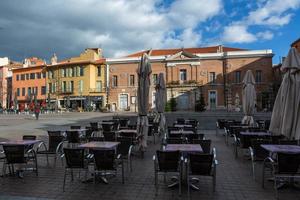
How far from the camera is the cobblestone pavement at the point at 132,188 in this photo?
514cm

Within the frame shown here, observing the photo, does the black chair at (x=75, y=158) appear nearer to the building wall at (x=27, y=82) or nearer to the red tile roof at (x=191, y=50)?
the red tile roof at (x=191, y=50)

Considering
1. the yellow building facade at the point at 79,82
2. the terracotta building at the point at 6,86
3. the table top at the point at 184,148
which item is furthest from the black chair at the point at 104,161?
the terracotta building at the point at 6,86

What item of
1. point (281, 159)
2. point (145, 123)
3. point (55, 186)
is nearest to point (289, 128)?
point (281, 159)

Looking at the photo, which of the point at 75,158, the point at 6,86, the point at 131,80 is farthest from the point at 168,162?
the point at 6,86

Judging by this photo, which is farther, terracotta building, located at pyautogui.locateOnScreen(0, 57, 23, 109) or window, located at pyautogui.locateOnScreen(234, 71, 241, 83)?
terracotta building, located at pyautogui.locateOnScreen(0, 57, 23, 109)

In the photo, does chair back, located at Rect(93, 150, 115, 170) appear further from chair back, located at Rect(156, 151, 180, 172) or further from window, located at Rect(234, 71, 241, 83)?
window, located at Rect(234, 71, 241, 83)

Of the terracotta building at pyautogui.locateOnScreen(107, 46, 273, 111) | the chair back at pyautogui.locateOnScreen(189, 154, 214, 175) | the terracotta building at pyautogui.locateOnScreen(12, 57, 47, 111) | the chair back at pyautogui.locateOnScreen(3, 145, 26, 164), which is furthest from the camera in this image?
the terracotta building at pyautogui.locateOnScreen(12, 57, 47, 111)

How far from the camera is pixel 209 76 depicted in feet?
152

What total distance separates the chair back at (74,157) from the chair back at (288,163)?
3595mm

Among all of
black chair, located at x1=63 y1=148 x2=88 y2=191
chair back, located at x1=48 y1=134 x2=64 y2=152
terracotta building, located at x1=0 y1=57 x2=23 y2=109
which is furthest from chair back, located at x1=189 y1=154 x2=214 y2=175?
terracotta building, located at x1=0 y1=57 x2=23 y2=109

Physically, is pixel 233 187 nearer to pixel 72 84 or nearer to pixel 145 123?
pixel 145 123

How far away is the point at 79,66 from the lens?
5609 cm

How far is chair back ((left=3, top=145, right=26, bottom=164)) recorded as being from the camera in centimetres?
628

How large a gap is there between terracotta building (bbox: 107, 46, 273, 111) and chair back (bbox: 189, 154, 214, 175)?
40.0 m
